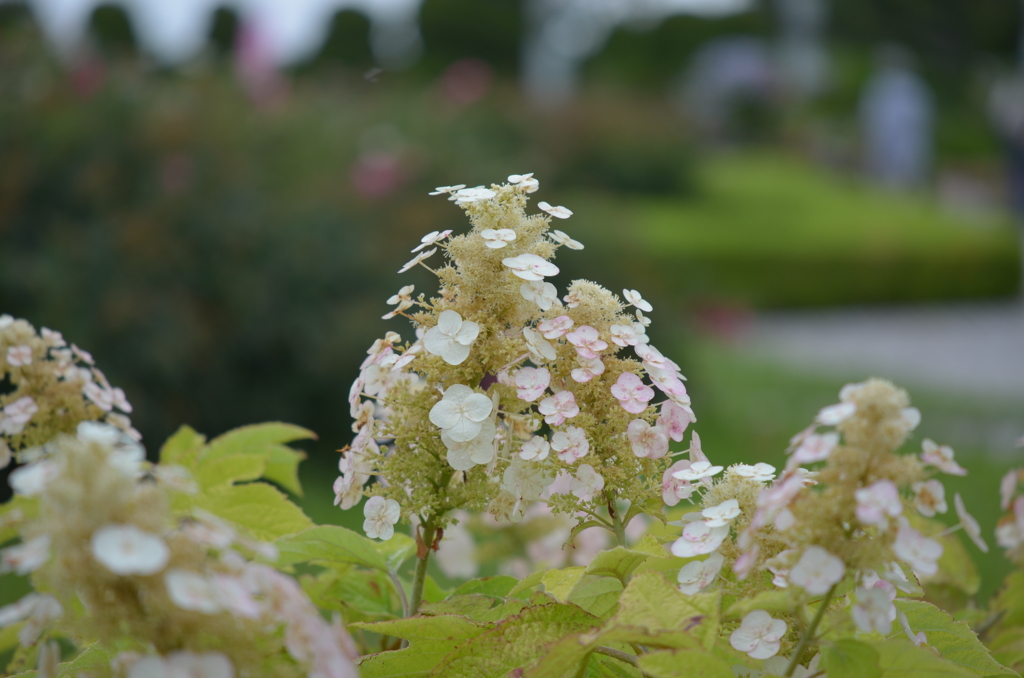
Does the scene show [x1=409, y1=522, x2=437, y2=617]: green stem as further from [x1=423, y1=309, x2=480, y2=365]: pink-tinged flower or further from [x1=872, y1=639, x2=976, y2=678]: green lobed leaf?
[x1=872, y1=639, x2=976, y2=678]: green lobed leaf

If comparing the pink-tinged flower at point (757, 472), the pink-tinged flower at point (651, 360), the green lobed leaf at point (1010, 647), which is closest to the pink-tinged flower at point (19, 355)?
the pink-tinged flower at point (651, 360)

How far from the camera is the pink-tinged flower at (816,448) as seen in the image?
70cm

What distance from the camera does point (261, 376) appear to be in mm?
4438

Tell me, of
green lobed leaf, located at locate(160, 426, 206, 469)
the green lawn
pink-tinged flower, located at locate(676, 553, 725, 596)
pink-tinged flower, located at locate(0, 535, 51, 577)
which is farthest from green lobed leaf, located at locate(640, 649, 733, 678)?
the green lawn

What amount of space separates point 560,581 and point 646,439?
18 cm

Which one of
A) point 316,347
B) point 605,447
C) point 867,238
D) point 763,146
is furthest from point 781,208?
point 605,447

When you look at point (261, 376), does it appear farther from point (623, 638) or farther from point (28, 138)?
point (623, 638)

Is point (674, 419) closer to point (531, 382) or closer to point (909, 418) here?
point (531, 382)

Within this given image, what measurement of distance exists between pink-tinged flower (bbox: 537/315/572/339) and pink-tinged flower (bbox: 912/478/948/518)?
1.12ft

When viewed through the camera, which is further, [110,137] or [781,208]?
[781,208]

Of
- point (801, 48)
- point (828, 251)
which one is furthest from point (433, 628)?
point (801, 48)

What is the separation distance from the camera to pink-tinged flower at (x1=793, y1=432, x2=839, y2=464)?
699 mm

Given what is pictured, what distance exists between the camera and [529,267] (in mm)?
883

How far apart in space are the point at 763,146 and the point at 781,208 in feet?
24.7
